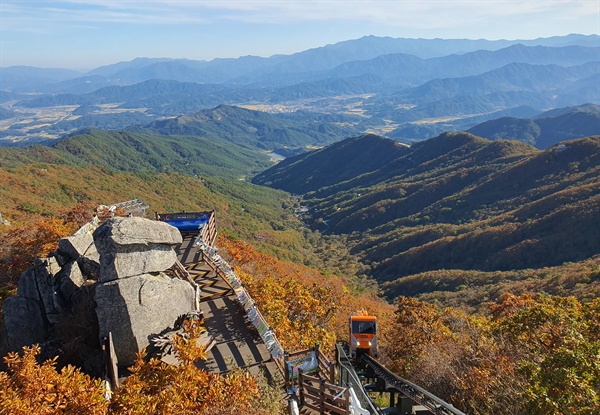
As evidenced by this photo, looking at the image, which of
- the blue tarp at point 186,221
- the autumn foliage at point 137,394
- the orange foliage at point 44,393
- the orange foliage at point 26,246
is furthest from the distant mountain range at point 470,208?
the orange foliage at point 44,393

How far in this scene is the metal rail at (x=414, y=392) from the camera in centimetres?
1209

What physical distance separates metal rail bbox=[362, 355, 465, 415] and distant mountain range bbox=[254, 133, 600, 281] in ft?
180

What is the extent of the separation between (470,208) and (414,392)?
3676 inches

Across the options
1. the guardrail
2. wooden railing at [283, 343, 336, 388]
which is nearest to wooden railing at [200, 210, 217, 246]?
the guardrail

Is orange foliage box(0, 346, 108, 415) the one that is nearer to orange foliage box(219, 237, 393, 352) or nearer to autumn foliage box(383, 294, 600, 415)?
orange foliage box(219, 237, 393, 352)

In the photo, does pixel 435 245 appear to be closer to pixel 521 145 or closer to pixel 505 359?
pixel 505 359

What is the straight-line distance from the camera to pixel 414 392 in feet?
45.0

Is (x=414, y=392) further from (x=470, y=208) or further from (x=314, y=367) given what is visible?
(x=470, y=208)

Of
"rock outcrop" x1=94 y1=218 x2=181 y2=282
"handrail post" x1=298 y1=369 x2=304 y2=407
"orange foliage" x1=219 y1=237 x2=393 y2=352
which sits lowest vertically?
"orange foliage" x1=219 y1=237 x2=393 y2=352

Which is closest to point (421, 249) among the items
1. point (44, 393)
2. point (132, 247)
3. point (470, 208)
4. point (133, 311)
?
point (470, 208)

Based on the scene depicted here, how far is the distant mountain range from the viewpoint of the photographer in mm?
64188

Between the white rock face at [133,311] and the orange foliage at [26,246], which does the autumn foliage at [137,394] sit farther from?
the orange foliage at [26,246]

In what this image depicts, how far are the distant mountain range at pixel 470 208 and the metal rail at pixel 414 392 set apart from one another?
54.8 metres

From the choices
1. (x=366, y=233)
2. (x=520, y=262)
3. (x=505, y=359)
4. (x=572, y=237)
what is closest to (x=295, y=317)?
(x=505, y=359)
